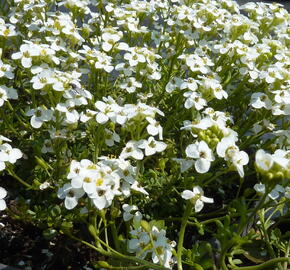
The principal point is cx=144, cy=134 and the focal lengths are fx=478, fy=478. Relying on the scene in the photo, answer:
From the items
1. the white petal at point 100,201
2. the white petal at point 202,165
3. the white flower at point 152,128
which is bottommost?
the white petal at point 100,201

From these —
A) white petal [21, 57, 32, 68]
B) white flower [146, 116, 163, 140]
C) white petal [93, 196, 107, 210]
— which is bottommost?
white petal [93, 196, 107, 210]

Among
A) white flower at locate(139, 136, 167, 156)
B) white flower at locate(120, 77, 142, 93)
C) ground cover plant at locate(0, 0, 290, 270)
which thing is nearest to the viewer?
ground cover plant at locate(0, 0, 290, 270)

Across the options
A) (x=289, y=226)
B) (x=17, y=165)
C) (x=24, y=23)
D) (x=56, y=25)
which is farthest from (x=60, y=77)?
(x=289, y=226)

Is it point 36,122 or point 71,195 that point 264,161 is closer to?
point 71,195

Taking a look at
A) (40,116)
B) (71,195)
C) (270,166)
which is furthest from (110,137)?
(270,166)

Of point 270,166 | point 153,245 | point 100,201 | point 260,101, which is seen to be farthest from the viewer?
point 260,101

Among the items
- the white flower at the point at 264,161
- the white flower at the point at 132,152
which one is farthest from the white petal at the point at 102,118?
the white flower at the point at 264,161

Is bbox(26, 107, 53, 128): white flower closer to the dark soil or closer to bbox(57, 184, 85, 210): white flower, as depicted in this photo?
bbox(57, 184, 85, 210): white flower

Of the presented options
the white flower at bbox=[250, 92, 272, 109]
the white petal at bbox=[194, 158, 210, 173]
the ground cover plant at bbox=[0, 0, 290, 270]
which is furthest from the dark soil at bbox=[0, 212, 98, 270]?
the white flower at bbox=[250, 92, 272, 109]

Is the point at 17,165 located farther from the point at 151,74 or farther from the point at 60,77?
the point at 151,74

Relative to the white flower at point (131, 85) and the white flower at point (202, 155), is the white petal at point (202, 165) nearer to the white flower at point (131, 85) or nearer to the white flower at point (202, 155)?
the white flower at point (202, 155)
